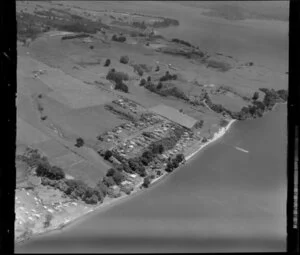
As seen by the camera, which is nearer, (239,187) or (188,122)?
(239,187)

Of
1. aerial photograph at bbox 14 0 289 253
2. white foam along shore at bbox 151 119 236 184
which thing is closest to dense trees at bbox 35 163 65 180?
aerial photograph at bbox 14 0 289 253

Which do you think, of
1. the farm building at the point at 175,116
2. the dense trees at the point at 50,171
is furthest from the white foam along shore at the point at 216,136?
the dense trees at the point at 50,171

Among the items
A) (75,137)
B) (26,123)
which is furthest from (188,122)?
(26,123)

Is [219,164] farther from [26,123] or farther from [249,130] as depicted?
[26,123]

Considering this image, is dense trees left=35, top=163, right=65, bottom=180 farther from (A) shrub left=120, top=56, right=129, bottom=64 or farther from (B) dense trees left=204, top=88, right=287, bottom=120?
(B) dense trees left=204, top=88, right=287, bottom=120

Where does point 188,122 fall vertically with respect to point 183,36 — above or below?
below

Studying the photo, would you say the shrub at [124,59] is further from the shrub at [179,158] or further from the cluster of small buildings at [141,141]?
the shrub at [179,158]
